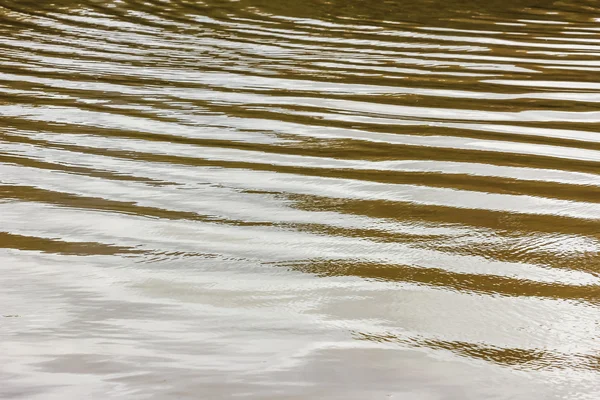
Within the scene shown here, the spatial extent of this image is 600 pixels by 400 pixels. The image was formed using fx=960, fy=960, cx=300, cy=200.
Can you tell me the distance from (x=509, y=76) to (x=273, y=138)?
4.65ft

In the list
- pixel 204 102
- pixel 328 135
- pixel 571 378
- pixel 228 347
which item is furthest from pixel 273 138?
pixel 571 378

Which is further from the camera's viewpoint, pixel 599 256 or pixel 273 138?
pixel 273 138

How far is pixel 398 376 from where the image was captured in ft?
5.02

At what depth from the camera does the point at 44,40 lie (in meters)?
4.98

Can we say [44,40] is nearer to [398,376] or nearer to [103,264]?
[103,264]

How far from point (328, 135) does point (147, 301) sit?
4.66 ft

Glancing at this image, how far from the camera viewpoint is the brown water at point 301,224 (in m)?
1.57

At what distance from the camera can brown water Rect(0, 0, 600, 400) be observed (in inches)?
61.9

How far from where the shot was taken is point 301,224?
7.45 feet

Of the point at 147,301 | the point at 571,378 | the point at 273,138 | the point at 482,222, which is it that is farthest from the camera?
the point at 273,138

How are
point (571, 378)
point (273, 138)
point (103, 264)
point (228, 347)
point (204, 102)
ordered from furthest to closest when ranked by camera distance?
point (204, 102), point (273, 138), point (103, 264), point (228, 347), point (571, 378)

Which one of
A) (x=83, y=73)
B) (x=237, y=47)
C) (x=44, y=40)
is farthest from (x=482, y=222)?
(x=44, y=40)

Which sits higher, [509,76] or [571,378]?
[509,76]

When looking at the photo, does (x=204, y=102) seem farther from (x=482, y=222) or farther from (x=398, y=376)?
(x=398, y=376)
